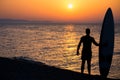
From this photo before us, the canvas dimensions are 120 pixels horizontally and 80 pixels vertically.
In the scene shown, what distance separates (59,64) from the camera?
80.7 ft

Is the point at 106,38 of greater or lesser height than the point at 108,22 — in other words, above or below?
below

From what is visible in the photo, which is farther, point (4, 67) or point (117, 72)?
point (117, 72)

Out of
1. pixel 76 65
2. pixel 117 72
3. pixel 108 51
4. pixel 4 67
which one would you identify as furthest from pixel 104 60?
pixel 76 65

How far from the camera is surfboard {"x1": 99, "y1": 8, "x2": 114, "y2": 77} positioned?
12113 mm

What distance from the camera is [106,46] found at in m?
12.1

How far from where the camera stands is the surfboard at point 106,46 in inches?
477

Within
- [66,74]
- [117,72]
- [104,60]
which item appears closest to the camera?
[66,74]

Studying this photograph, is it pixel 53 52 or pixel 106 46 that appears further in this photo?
pixel 53 52

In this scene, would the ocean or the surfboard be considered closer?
the surfboard

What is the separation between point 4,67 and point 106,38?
187 inches

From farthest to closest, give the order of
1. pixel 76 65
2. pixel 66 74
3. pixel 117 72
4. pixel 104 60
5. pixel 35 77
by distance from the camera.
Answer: pixel 76 65 < pixel 117 72 < pixel 104 60 < pixel 66 74 < pixel 35 77

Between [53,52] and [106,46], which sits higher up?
[106,46]

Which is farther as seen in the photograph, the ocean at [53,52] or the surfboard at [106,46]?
the ocean at [53,52]

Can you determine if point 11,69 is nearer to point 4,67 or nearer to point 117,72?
point 4,67
